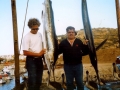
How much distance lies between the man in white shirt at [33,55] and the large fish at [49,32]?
0.27 m

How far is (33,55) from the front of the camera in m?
3.43

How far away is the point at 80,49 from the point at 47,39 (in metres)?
0.65

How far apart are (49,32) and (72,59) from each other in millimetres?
706

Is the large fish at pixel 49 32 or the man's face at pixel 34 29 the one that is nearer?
the man's face at pixel 34 29

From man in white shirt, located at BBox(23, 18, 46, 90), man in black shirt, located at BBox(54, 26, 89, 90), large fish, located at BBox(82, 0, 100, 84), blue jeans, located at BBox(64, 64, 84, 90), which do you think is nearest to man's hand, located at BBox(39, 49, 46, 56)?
man in white shirt, located at BBox(23, 18, 46, 90)

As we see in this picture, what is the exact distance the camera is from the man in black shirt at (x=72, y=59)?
11.7 feet

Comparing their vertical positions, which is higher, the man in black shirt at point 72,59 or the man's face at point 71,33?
the man's face at point 71,33

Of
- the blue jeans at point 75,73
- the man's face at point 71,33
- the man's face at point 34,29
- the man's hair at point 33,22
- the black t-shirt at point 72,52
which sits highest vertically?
the man's hair at point 33,22

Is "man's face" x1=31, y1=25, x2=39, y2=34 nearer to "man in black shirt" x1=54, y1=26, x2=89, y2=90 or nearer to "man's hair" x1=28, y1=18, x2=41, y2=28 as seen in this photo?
"man's hair" x1=28, y1=18, x2=41, y2=28

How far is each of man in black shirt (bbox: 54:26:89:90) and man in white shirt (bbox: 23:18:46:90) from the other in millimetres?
434

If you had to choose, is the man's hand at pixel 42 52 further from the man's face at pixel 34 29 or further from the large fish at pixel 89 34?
the large fish at pixel 89 34

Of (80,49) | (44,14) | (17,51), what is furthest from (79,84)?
(17,51)

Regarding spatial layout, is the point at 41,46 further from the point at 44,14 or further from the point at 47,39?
the point at 44,14

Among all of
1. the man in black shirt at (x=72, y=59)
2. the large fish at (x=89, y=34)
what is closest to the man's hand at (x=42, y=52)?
the man in black shirt at (x=72, y=59)
